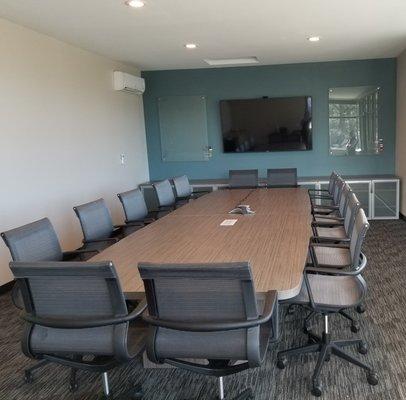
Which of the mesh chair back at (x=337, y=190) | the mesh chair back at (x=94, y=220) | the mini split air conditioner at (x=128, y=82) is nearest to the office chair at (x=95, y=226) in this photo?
the mesh chair back at (x=94, y=220)

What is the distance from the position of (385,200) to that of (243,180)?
2406 millimetres

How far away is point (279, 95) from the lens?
288 inches

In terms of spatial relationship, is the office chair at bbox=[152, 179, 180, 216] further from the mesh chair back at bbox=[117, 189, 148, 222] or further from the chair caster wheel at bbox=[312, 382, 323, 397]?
the chair caster wheel at bbox=[312, 382, 323, 397]

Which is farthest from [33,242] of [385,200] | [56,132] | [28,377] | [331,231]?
[385,200]

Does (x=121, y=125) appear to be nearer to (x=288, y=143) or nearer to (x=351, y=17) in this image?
(x=288, y=143)

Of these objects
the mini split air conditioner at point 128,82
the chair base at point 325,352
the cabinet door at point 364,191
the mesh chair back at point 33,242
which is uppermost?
the mini split air conditioner at point 128,82

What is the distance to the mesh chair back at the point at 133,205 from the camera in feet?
13.6

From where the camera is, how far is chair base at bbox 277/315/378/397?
7.70 ft

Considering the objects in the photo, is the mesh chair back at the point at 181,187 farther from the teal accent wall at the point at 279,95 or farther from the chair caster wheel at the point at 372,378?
the chair caster wheel at the point at 372,378

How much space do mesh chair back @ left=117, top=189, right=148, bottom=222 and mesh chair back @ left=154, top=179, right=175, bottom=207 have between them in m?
0.54

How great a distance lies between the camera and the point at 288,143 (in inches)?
290

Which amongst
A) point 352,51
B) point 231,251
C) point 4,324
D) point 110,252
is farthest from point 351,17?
point 4,324

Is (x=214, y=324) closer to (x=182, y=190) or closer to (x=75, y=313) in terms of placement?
(x=75, y=313)

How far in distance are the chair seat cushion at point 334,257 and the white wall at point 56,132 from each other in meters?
2.93
